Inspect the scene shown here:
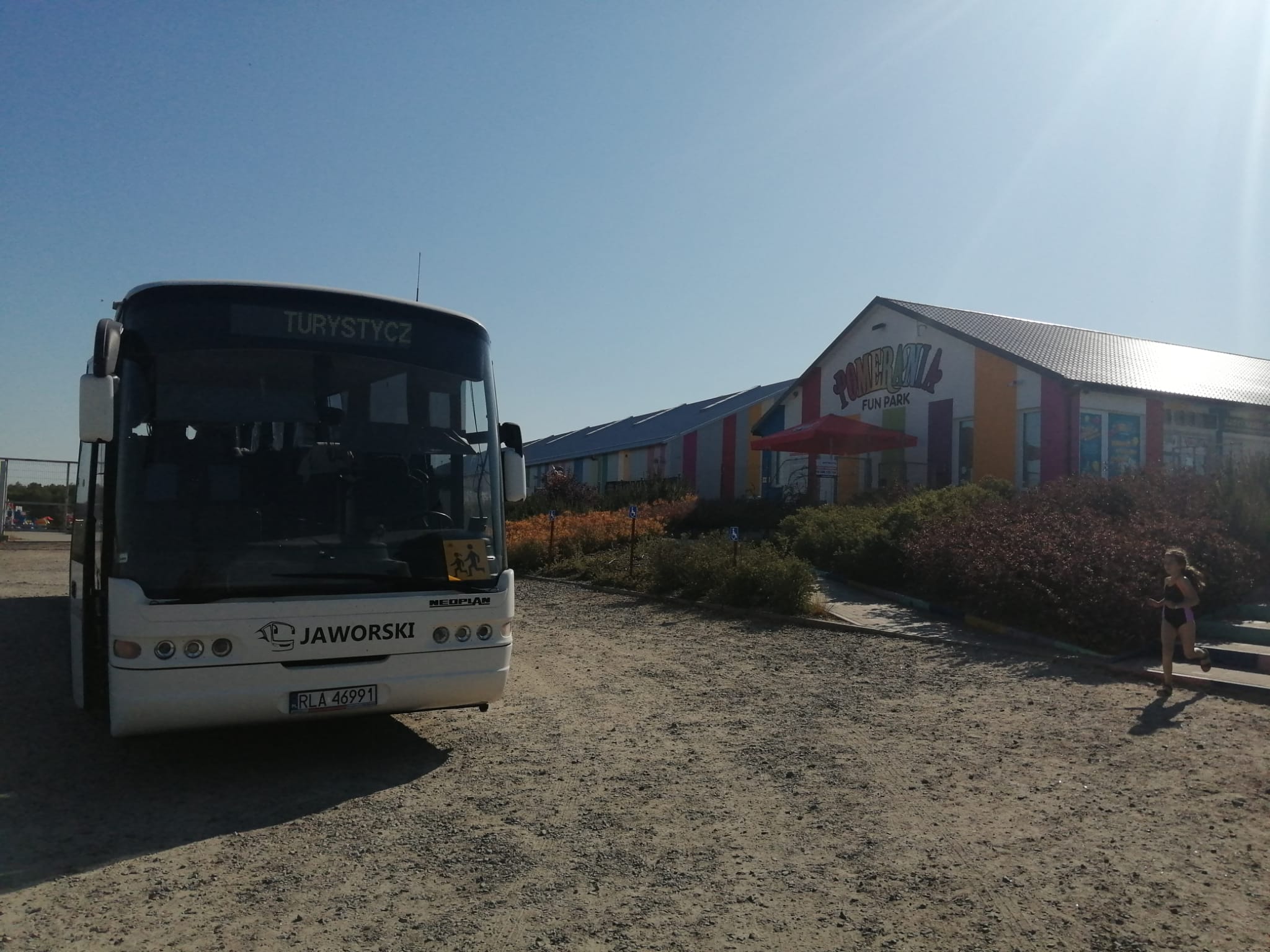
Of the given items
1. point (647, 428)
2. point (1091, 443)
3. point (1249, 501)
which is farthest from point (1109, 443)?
point (647, 428)

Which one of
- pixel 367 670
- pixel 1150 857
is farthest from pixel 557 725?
pixel 1150 857

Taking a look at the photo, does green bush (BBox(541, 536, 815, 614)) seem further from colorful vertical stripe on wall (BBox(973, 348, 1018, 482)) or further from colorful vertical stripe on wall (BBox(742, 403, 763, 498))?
colorful vertical stripe on wall (BBox(742, 403, 763, 498))

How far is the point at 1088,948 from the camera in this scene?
11.9 ft

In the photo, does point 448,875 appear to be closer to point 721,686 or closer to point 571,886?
point 571,886

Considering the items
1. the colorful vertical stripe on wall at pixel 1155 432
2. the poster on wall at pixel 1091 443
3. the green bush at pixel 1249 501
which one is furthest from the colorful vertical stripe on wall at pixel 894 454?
the green bush at pixel 1249 501

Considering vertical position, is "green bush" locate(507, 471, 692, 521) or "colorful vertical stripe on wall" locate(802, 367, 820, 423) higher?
"colorful vertical stripe on wall" locate(802, 367, 820, 423)

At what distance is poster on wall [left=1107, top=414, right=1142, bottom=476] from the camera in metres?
19.0

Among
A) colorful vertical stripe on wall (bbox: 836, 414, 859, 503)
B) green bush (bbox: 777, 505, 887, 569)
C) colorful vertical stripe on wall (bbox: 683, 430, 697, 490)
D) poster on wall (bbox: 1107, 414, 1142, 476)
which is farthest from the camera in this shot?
colorful vertical stripe on wall (bbox: 683, 430, 697, 490)

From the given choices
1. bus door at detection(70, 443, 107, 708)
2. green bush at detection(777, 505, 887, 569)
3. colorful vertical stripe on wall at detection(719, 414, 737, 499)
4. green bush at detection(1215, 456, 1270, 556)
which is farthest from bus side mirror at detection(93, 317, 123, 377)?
colorful vertical stripe on wall at detection(719, 414, 737, 499)

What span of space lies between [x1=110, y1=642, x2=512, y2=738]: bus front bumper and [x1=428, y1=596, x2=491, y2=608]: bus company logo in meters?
0.29

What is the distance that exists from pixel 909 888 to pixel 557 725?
3.44 m

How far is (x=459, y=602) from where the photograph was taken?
6129 millimetres

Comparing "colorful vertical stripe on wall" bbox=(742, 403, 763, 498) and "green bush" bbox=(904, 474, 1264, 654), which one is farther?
"colorful vertical stripe on wall" bbox=(742, 403, 763, 498)

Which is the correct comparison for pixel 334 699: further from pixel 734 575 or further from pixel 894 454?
pixel 894 454
